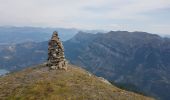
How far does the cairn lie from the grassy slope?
5.61 meters

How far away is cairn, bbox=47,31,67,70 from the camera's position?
390 ft

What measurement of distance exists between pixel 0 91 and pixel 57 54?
27158 millimetres

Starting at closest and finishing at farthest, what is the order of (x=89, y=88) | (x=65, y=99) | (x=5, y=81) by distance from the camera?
(x=65, y=99) < (x=89, y=88) < (x=5, y=81)

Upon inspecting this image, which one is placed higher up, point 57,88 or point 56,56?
point 56,56

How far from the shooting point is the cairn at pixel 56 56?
11894cm

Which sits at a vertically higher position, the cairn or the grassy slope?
the cairn

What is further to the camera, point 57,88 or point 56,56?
point 56,56

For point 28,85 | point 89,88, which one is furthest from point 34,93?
point 89,88

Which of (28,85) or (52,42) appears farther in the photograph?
(52,42)

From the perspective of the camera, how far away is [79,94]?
305 ft

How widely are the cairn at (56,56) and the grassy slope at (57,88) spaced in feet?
18.4

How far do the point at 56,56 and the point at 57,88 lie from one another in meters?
22.9

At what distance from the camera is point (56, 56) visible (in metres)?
119

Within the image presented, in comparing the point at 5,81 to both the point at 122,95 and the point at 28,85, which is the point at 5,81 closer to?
the point at 28,85
